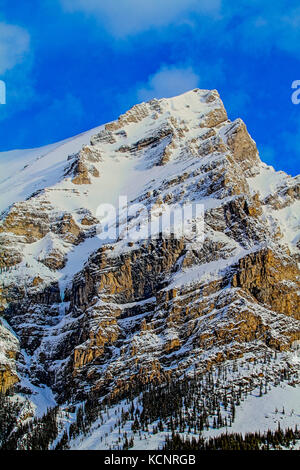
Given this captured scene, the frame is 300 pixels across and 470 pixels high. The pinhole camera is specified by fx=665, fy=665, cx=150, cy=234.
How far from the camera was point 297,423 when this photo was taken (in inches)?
7859
